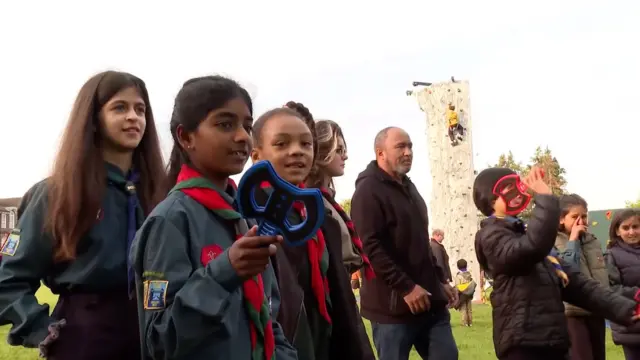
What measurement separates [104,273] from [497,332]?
213 cm

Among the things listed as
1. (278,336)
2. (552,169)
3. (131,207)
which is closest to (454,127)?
(131,207)

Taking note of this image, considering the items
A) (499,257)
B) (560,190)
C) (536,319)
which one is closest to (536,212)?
(499,257)

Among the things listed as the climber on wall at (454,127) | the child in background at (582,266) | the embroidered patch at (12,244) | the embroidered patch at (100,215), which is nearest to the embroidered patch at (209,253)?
the embroidered patch at (100,215)

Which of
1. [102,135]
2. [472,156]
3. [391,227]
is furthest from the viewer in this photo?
[472,156]

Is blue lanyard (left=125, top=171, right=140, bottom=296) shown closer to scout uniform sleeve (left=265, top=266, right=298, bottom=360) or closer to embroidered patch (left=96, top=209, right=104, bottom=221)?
embroidered patch (left=96, top=209, right=104, bottom=221)

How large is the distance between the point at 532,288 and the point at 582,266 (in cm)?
196

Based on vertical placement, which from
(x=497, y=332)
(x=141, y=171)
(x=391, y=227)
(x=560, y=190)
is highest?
(x=141, y=171)

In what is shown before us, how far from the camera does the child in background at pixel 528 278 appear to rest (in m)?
→ 3.48

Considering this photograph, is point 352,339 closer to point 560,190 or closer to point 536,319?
point 536,319

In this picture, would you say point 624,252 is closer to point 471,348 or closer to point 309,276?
point 471,348

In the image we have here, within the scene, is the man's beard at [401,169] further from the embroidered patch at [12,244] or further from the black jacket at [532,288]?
the embroidered patch at [12,244]

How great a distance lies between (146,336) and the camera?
69.0 inches

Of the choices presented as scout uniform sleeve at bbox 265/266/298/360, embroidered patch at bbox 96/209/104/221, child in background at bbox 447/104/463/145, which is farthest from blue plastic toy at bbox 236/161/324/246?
child in background at bbox 447/104/463/145

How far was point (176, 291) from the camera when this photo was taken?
1727 millimetres
